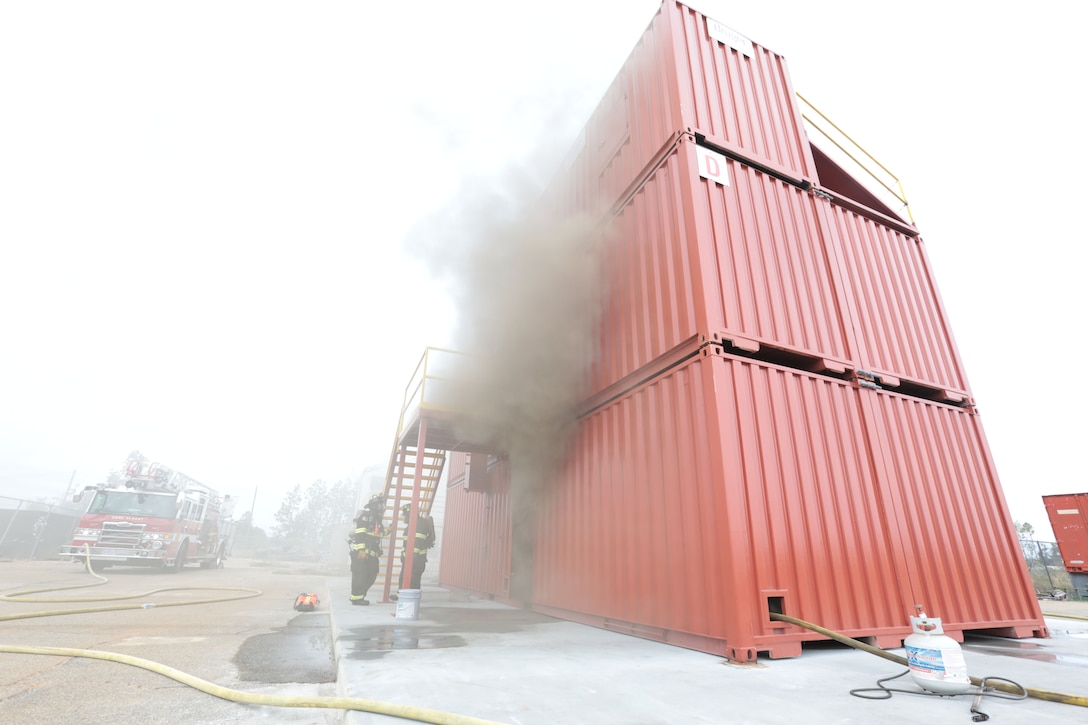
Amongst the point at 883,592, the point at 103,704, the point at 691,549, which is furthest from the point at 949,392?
the point at 103,704

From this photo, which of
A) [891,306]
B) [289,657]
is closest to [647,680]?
[289,657]

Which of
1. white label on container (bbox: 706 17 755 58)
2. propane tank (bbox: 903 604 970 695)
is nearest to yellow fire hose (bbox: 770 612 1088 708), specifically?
propane tank (bbox: 903 604 970 695)

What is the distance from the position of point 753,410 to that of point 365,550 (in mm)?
6719

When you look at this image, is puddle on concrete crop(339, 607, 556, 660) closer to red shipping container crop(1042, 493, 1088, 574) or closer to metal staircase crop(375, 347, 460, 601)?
metal staircase crop(375, 347, 460, 601)

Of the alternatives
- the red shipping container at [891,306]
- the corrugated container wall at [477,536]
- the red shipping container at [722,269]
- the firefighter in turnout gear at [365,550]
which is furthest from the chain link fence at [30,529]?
the red shipping container at [891,306]

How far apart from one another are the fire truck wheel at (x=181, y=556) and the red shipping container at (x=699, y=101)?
55.5 feet

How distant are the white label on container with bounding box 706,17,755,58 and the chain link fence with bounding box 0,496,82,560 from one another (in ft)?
93.4

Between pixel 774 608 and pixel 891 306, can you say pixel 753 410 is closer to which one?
pixel 774 608

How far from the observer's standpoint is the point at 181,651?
4.50m

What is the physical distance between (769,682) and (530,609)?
5.28 meters

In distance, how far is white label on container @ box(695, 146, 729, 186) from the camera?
18.3ft

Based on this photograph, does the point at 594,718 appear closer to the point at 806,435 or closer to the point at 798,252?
the point at 806,435

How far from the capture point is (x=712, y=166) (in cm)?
568

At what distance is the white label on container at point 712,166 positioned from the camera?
5.58 metres
